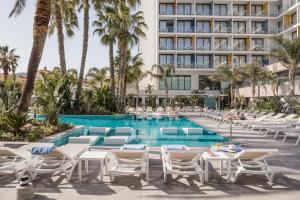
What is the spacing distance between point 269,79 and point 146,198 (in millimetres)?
29395

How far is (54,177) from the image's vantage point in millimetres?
6840

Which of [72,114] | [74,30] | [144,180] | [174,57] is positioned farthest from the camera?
[174,57]

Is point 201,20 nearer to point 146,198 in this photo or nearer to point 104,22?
point 104,22

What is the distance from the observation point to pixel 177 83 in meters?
47.0

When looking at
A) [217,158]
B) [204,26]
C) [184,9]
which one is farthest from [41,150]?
[184,9]

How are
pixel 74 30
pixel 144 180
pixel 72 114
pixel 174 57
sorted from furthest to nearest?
1. pixel 174 57
2. pixel 74 30
3. pixel 72 114
4. pixel 144 180

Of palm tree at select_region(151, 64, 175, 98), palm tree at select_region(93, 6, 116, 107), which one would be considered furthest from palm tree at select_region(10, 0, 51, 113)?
palm tree at select_region(151, 64, 175, 98)

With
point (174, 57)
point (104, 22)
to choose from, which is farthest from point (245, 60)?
point (104, 22)

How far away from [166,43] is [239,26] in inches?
444

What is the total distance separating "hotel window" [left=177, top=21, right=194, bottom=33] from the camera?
4516cm

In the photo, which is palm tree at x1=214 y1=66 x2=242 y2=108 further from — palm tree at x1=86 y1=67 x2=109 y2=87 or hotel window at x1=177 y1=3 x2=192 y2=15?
palm tree at x1=86 y1=67 x2=109 y2=87

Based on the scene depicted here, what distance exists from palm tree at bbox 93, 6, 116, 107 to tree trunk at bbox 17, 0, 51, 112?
16143mm

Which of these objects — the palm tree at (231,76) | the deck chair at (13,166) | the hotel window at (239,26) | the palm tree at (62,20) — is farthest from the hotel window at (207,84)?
the deck chair at (13,166)

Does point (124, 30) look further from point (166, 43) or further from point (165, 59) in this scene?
point (165, 59)
